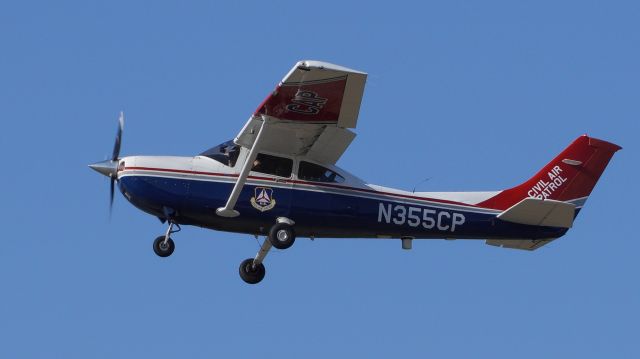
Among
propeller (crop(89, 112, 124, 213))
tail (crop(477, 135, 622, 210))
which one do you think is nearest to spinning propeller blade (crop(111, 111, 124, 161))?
propeller (crop(89, 112, 124, 213))

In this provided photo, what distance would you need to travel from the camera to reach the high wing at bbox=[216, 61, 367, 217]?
1703 cm

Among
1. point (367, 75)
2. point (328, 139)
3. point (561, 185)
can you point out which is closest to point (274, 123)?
point (328, 139)

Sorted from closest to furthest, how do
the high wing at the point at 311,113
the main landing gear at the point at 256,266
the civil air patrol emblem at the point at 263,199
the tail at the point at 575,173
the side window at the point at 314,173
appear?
the high wing at the point at 311,113
the civil air patrol emblem at the point at 263,199
the side window at the point at 314,173
the main landing gear at the point at 256,266
the tail at the point at 575,173

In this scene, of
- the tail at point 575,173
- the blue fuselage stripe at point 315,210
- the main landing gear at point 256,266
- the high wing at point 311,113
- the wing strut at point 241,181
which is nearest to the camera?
the high wing at point 311,113

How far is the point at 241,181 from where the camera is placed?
18531mm

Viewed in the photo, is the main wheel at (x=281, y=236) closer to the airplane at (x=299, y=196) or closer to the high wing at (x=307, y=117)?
the airplane at (x=299, y=196)

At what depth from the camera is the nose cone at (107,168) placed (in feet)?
62.6

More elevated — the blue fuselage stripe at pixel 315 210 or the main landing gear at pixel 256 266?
the blue fuselage stripe at pixel 315 210

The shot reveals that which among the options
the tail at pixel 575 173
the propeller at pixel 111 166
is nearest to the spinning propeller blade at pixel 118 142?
the propeller at pixel 111 166

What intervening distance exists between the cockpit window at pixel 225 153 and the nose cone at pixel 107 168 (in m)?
1.46

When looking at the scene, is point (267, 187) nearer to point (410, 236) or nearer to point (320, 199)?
point (320, 199)

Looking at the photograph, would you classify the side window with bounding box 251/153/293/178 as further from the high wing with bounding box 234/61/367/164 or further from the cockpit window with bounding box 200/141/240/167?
the cockpit window with bounding box 200/141/240/167

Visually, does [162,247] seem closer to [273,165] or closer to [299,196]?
[273,165]

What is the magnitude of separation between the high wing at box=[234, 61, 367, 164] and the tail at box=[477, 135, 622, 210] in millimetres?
3362
